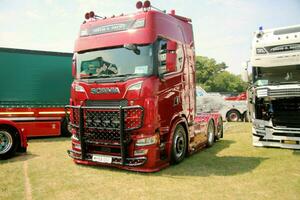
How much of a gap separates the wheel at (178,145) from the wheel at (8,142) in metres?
4.54

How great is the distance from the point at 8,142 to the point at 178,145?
477cm

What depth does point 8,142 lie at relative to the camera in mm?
8445

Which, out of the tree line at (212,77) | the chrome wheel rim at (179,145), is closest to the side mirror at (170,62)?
the chrome wheel rim at (179,145)

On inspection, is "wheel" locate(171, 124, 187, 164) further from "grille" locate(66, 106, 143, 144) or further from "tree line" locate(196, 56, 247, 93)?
"tree line" locate(196, 56, 247, 93)

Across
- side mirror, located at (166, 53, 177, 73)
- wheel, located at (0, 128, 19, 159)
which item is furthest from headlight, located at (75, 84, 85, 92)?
wheel, located at (0, 128, 19, 159)

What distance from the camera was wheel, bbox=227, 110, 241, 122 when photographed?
20.4 m

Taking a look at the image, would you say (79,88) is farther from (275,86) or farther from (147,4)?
(275,86)

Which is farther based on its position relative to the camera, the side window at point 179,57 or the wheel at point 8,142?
the wheel at point 8,142

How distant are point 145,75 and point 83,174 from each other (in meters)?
2.55

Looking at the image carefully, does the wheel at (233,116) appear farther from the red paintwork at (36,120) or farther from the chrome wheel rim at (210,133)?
the red paintwork at (36,120)

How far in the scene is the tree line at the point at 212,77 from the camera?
80250 millimetres

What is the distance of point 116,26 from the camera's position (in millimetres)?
7027

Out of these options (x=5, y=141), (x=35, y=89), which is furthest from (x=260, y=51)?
(x=35, y=89)

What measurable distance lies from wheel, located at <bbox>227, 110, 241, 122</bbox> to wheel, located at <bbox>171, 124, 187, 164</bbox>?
13.3 m
